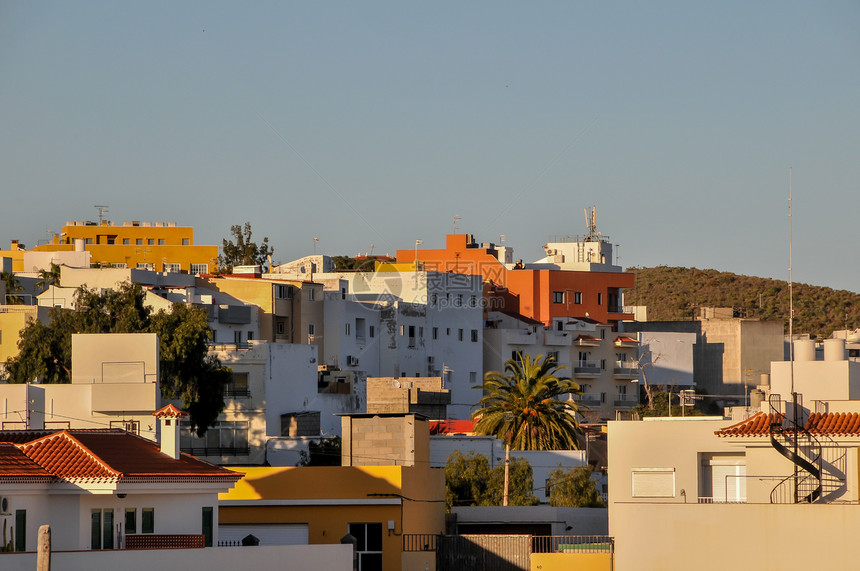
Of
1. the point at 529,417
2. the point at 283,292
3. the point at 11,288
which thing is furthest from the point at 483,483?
the point at 11,288

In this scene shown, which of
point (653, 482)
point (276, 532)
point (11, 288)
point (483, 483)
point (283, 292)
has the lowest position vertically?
point (276, 532)

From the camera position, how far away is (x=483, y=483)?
56156 millimetres

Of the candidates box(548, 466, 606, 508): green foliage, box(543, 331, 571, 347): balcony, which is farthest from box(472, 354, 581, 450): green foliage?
box(543, 331, 571, 347): balcony

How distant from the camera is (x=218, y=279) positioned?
3388 inches

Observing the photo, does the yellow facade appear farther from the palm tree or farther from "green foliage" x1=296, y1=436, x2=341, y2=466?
the palm tree

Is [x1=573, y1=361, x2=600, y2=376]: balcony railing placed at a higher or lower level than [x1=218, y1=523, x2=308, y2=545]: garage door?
higher

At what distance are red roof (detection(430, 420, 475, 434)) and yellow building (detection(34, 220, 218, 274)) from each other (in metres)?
40.4

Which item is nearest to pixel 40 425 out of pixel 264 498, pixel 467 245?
pixel 264 498

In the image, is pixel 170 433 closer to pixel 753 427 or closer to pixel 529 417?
pixel 753 427

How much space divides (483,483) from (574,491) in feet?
12.6

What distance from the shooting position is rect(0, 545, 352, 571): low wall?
3191 cm

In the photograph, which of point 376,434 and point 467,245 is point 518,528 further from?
point 467,245

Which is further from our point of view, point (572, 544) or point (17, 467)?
point (572, 544)

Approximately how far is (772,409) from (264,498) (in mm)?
13639
